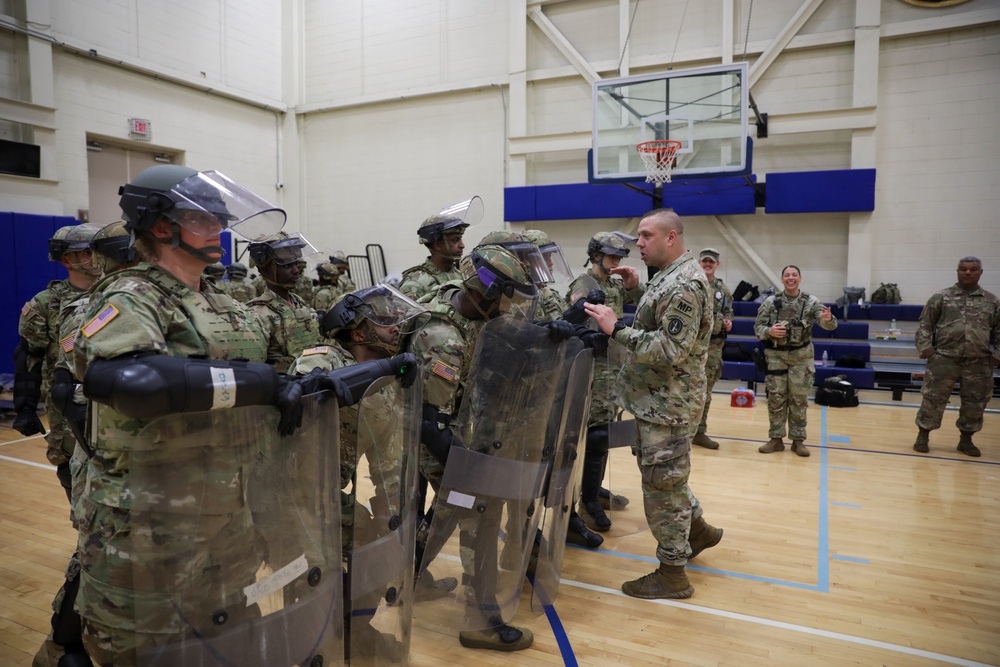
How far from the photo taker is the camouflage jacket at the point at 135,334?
145cm

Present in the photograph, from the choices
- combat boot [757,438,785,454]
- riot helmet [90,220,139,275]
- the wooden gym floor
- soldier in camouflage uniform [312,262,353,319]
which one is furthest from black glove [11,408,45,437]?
combat boot [757,438,785,454]

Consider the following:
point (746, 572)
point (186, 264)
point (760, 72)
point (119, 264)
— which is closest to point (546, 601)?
point (746, 572)

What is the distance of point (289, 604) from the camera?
1507 mm

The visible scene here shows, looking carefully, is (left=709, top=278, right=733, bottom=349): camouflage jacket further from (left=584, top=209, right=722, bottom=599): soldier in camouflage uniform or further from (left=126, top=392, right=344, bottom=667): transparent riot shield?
(left=126, top=392, right=344, bottom=667): transparent riot shield

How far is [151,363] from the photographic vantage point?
4.39 feet

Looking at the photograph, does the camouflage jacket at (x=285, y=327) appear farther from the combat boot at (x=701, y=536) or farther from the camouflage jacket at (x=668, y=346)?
the combat boot at (x=701, y=536)

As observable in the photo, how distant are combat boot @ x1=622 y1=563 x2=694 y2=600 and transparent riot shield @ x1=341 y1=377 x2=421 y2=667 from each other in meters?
1.69

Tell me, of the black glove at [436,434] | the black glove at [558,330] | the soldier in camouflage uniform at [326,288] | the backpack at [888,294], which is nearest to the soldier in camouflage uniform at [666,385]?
the black glove at [558,330]

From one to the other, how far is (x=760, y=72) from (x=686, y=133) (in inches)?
88.6

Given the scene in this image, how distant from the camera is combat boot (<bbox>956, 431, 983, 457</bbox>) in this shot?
5.90 meters

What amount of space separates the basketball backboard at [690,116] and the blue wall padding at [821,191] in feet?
3.45

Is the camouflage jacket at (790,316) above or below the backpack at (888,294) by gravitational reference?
below

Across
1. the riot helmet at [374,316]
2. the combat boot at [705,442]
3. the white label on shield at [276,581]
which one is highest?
the riot helmet at [374,316]

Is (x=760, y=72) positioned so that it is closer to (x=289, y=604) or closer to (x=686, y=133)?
(x=686, y=133)
